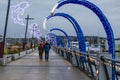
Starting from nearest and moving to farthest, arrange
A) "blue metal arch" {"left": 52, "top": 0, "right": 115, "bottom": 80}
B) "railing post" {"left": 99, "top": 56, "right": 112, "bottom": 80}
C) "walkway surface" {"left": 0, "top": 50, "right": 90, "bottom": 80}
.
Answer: "railing post" {"left": 99, "top": 56, "right": 112, "bottom": 80}, "walkway surface" {"left": 0, "top": 50, "right": 90, "bottom": 80}, "blue metal arch" {"left": 52, "top": 0, "right": 115, "bottom": 80}

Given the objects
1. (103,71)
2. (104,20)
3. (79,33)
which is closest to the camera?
(103,71)

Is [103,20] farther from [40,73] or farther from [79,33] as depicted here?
[79,33]

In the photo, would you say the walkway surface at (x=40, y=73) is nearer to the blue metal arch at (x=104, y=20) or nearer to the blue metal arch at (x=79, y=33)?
the blue metal arch at (x=104, y=20)

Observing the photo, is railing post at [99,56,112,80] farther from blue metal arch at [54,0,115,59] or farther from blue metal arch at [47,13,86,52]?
blue metal arch at [47,13,86,52]

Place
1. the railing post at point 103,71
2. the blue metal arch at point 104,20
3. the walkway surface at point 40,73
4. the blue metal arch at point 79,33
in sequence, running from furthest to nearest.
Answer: the blue metal arch at point 79,33 → the blue metal arch at point 104,20 → the walkway surface at point 40,73 → the railing post at point 103,71

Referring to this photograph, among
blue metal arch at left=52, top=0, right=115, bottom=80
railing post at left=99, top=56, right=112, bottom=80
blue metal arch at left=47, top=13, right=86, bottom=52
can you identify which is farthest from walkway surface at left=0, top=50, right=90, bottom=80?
railing post at left=99, top=56, right=112, bottom=80

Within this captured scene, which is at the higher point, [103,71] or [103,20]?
[103,20]

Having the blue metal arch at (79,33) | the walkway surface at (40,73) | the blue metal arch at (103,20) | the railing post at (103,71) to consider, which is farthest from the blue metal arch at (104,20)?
the blue metal arch at (79,33)

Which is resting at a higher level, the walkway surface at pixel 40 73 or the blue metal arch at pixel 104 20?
the blue metal arch at pixel 104 20

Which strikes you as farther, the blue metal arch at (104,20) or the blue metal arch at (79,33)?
the blue metal arch at (79,33)

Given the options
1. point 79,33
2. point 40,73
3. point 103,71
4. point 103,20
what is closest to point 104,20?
point 103,20

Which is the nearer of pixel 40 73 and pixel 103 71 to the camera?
pixel 103 71

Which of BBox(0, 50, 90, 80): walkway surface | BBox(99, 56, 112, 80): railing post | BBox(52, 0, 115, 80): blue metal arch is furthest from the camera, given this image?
BBox(52, 0, 115, 80): blue metal arch

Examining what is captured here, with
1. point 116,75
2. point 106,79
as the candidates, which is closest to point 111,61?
point 116,75
